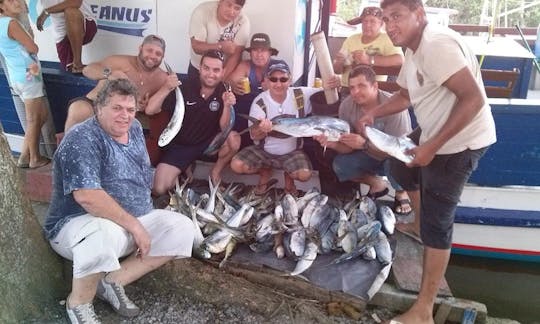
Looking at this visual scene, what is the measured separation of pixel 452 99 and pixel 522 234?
7.94 ft

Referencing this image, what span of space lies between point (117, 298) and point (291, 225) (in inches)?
57.9

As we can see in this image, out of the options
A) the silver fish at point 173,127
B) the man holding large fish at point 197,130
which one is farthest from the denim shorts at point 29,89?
the silver fish at point 173,127

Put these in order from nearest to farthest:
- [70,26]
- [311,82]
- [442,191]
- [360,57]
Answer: [442,191], [360,57], [70,26], [311,82]

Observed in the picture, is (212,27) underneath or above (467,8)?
underneath

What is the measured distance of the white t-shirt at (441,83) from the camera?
103 inches

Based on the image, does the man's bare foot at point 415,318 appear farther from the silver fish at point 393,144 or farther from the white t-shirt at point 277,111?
the white t-shirt at point 277,111

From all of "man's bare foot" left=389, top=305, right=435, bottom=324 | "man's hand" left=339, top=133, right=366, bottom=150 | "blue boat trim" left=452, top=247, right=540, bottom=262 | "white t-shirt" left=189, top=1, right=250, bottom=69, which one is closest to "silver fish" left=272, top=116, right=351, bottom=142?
"man's hand" left=339, top=133, right=366, bottom=150

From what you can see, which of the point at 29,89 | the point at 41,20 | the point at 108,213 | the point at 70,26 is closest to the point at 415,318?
Result: the point at 108,213

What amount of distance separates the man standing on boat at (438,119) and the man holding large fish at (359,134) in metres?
0.75

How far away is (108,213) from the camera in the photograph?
8.99 feet

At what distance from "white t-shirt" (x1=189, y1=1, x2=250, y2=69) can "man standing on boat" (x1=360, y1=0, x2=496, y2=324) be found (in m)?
2.08

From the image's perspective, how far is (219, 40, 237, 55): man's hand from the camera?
4.64 meters

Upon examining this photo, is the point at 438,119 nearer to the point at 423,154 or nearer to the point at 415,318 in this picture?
the point at 423,154

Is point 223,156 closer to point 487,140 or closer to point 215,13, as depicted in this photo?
point 215,13
